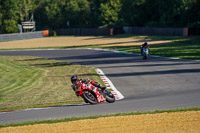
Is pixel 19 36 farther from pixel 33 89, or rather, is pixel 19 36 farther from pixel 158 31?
pixel 33 89

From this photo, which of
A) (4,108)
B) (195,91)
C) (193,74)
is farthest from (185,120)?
(193,74)

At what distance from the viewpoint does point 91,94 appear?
507 inches

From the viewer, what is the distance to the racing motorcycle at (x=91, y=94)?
12642mm

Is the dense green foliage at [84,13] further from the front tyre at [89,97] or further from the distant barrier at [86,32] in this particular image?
the front tyre at [89,97]

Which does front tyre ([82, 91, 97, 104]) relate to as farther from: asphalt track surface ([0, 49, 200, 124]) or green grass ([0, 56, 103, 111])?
green grass ([0, 56, 103, 111])

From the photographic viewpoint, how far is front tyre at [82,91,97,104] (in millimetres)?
12773

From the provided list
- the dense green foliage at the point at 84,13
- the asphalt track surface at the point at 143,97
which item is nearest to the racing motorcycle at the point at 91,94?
the asphalt track surface at the point at 143,97

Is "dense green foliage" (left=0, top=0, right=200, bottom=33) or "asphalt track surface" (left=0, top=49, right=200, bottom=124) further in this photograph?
"dense green foliage" (left=0, top=0, right=200, bottom=33)

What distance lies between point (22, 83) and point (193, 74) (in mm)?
10187

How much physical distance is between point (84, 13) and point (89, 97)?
3500 inches

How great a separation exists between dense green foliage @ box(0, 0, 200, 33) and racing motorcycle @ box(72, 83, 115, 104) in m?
66.5

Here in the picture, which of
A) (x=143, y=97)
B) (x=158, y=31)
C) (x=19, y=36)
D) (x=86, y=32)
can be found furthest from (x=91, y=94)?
(x=86, y=32)

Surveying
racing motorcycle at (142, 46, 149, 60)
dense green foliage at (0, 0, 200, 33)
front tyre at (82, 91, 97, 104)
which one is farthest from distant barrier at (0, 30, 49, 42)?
front tyre at (82, 91, 97, 104)

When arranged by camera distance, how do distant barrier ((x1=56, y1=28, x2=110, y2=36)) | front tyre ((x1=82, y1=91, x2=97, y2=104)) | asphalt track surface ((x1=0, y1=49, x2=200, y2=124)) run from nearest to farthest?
asphalt track surface ((x1=0, y1=49, x2=200, y2=124)) < front tyre ((x1=82, y1=91, x2=97, y2=104)) < distant barrier ((x1=56, y1=28, x2=110, y2=36))
